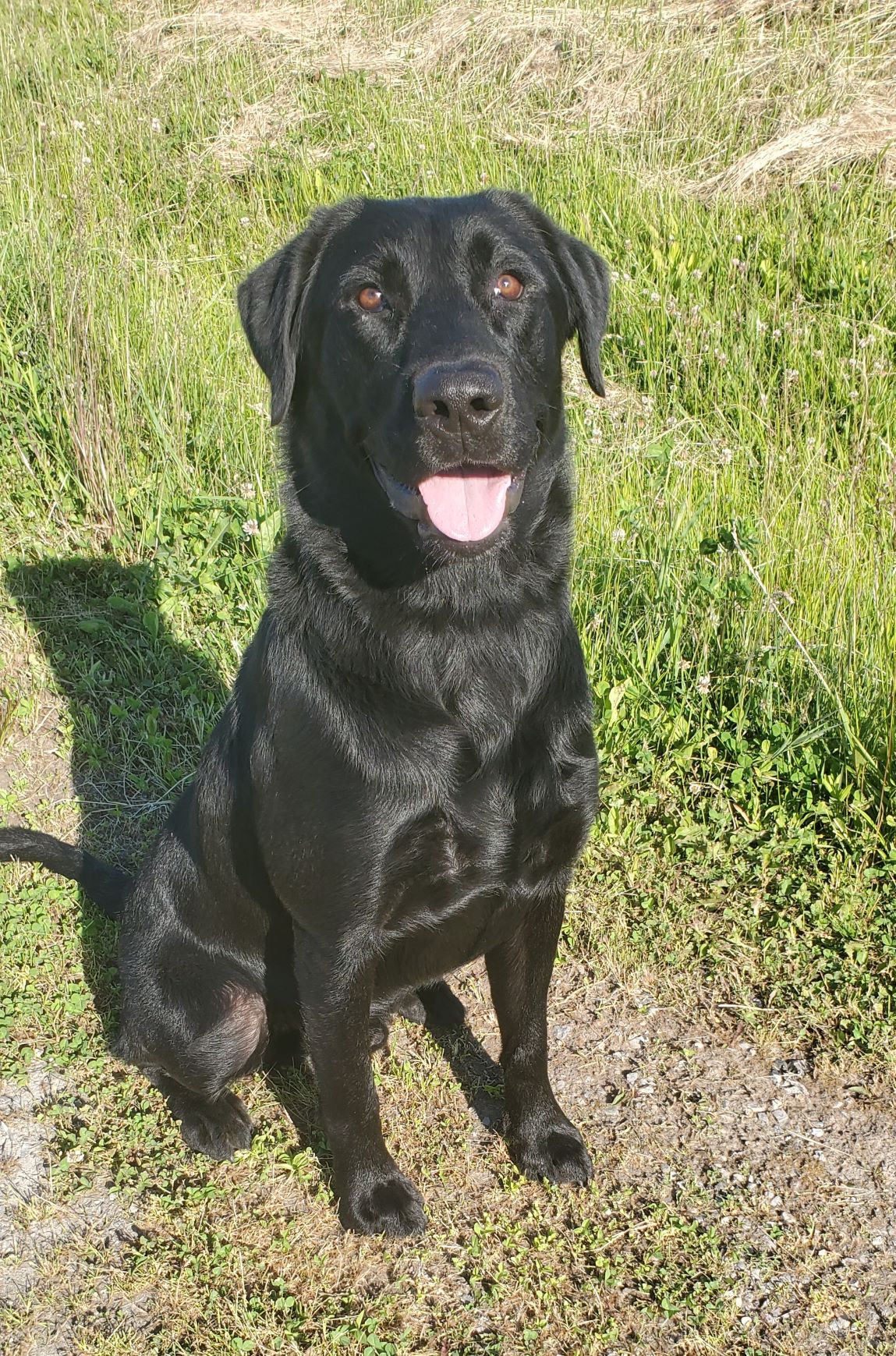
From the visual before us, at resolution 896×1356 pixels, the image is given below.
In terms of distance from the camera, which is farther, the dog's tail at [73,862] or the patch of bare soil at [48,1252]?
the dog's tail at [73,862]

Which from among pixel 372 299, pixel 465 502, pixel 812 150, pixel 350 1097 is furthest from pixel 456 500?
pixel 812 150

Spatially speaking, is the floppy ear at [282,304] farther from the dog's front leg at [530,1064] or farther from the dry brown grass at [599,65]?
the dry brown grass at [599,65]

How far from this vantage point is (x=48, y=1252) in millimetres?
2494

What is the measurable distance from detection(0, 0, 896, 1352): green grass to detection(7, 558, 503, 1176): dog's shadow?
0.01 metres

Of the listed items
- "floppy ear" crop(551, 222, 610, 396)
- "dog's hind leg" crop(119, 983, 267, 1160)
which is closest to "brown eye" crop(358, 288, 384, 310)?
"floppy ear" crop(551, 222, 610, 396)

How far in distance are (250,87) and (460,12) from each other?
1627 mm

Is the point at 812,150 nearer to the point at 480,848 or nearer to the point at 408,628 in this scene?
the point at 408,628

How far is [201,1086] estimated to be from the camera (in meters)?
2.66

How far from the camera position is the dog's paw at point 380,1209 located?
2490mm

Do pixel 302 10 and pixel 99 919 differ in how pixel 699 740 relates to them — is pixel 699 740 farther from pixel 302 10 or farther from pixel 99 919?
pixel 302 10

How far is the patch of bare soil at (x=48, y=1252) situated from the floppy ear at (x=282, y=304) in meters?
1.78

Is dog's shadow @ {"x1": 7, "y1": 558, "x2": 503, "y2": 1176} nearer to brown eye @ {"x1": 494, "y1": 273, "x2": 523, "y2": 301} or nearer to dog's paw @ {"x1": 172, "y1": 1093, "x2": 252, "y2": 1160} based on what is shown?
dog's paw @ {"x1": 172, "y1": 1093, "x2": 252, "y2": 1160}

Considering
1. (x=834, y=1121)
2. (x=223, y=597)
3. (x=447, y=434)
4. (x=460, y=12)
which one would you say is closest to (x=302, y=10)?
(x=460, y=12)

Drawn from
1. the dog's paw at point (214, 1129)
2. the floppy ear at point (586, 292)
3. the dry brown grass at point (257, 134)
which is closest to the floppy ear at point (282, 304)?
the floppy ear at point (586, 292)
